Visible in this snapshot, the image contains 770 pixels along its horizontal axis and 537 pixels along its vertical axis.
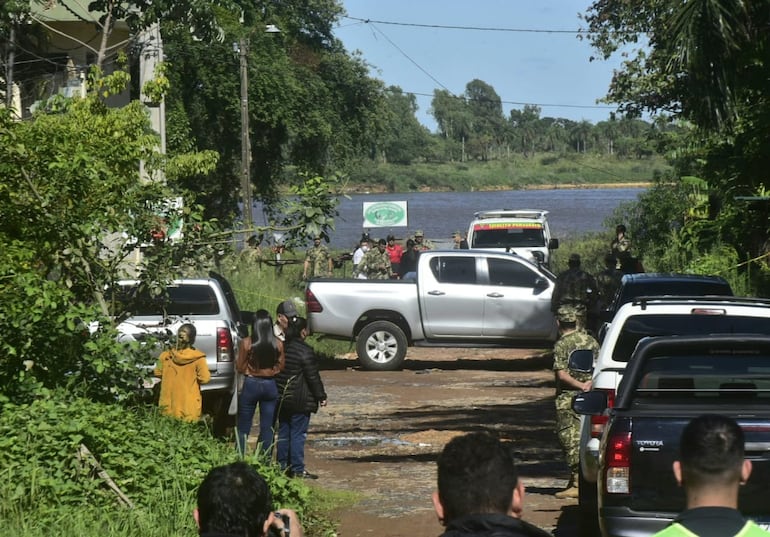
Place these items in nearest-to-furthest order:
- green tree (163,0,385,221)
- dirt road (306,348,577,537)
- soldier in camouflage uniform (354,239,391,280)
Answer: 1. dirt road (306,348,577,537)
2. soldier in camouflage uniform (354,239,391,280)
3. green tree (163,0,385,221)

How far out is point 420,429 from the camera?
16.0 metres

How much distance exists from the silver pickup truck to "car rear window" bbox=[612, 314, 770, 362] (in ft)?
38.3

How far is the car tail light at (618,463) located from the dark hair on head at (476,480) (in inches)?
131

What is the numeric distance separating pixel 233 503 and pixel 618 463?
3.19m

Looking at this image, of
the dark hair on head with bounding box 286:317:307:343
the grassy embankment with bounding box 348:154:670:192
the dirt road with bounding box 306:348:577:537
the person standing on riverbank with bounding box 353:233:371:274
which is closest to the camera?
the dirt road with bounding box 306:348:577:537

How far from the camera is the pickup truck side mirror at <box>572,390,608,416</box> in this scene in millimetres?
8648

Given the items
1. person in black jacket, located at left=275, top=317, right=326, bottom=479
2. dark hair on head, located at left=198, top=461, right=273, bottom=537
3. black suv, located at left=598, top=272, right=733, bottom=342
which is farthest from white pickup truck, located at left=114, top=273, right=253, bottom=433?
dark hair on head, located at left=198, top=461, right=273, bottom=537

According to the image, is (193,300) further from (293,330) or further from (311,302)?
(311,302)

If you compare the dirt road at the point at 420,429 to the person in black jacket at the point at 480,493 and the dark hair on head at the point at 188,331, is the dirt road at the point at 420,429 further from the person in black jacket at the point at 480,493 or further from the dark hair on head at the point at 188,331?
the person in black jacket at the point at 480,493

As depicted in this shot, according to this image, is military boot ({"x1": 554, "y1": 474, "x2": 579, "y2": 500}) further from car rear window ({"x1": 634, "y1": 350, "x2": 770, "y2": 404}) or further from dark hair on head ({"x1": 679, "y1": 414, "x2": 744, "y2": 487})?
dark hair on head ({"x1": 679, "y1": 414, "x2": 744, "y2": 487})

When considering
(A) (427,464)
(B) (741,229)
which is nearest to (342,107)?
(B) (741,229)

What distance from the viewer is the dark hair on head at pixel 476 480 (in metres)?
4.12

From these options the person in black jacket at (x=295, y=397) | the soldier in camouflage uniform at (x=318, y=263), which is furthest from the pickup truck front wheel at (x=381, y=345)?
the person in black jacket at (x=295, y=397)

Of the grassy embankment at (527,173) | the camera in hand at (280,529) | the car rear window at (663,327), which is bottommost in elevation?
the camera in hand at (280,529)
